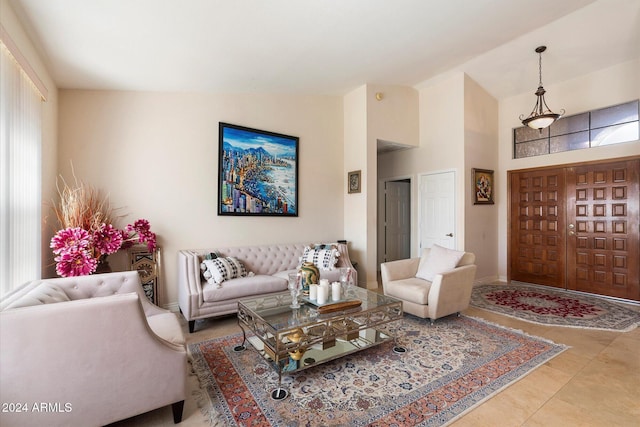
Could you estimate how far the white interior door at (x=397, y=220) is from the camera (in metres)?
6.20

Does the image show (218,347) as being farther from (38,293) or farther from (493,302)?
(493,302)

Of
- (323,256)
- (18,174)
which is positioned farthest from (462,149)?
(18,174)

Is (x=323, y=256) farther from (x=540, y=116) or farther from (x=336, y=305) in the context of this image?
(x=540, y=116)

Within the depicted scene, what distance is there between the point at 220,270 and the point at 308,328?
5.07 feet

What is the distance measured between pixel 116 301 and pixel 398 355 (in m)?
2.13

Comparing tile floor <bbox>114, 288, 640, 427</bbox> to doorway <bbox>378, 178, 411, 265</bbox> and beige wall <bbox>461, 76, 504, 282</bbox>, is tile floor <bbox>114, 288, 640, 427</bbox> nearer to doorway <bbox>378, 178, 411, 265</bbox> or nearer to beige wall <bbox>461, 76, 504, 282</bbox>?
beige wall <bbox>461, 76, 504, 282</bbox>

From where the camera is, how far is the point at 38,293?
187 centimetres

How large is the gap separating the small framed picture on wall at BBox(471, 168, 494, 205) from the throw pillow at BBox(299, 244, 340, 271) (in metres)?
2.60

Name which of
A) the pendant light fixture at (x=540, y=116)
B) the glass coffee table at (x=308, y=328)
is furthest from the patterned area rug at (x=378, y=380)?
the pendant light fixture at (x=540, y=116)

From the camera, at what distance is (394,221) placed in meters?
6.29

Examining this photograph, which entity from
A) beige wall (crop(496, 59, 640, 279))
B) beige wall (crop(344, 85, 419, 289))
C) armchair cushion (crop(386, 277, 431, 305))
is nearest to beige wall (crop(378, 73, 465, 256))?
beige wall (crop(344, 85, 419, 289))

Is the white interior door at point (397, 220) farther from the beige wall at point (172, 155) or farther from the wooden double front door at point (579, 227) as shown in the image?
the beige wall at point (172, 155)

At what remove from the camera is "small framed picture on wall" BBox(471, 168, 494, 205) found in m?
4.95

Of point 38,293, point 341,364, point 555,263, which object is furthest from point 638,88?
point 38,293
